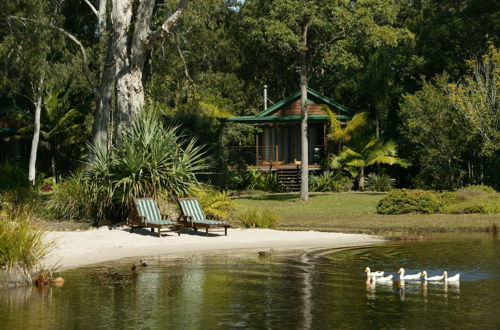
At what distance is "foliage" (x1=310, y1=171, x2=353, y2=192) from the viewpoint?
A: 47625mm

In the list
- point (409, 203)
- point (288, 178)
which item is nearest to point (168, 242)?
point (409, 203)

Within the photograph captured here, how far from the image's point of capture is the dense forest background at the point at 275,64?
1572 inches

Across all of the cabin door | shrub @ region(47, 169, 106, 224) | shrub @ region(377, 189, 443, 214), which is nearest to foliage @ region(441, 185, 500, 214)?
shrub @ region(377, 189, 443, 214)

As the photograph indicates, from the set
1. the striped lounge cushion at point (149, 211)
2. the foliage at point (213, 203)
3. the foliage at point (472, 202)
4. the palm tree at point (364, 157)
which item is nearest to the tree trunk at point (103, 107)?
the foliage at point (213, 203)

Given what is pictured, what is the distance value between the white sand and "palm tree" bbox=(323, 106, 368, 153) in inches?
925

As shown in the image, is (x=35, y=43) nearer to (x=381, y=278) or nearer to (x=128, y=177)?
(x=128, y=177)

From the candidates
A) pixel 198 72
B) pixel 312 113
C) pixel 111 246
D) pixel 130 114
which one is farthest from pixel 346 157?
pixel 111 246

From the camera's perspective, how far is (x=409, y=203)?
32.3 metres

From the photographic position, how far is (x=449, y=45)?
49.1m

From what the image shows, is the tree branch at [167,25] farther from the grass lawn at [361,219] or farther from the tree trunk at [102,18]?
the tree trunk at [102,18]

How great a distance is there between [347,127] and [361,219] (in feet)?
63.6

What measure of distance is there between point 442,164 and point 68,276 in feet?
98.9

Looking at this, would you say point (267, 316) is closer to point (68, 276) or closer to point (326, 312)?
point (326, 312)

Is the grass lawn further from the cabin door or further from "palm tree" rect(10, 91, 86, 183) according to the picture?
"palm tree" rect(10, 91, 86, 183)
